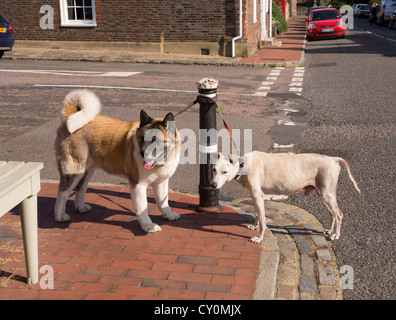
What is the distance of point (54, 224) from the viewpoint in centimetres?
561

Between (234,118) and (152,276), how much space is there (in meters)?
6.69

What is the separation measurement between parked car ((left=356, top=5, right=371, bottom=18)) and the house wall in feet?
167

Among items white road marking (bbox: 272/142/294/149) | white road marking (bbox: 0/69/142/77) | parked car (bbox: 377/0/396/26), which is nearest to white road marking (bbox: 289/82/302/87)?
white road marking (bbox: 0/69/142/77)

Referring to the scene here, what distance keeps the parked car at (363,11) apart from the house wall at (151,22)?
51.0 meters

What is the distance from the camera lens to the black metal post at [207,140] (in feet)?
18.1

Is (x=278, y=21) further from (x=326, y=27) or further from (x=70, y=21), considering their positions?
(x=70, y=21)

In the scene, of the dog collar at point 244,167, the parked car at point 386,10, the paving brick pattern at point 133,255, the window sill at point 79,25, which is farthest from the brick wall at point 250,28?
the parked car at point 386,10

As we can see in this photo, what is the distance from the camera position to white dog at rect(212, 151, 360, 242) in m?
5.17

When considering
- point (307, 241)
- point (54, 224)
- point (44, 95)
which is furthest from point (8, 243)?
point (44, 95)

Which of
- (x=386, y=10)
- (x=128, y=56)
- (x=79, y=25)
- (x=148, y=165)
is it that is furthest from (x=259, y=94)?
(x=386, y=10)

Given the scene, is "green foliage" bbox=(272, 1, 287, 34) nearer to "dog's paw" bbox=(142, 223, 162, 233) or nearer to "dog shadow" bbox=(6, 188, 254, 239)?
"dog shadow" bbox=(6, 188, 254, 239)

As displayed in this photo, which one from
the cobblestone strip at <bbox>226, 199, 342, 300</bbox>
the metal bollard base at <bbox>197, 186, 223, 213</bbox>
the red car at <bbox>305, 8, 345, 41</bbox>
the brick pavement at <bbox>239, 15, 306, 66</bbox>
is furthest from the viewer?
the red car at <bbox>305, 8, 345, 41</bbox>

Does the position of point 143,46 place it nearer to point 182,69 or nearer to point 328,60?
point 182,69

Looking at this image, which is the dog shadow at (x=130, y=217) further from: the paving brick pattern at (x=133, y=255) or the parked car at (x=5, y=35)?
the parked car at (x=5, y=35)
